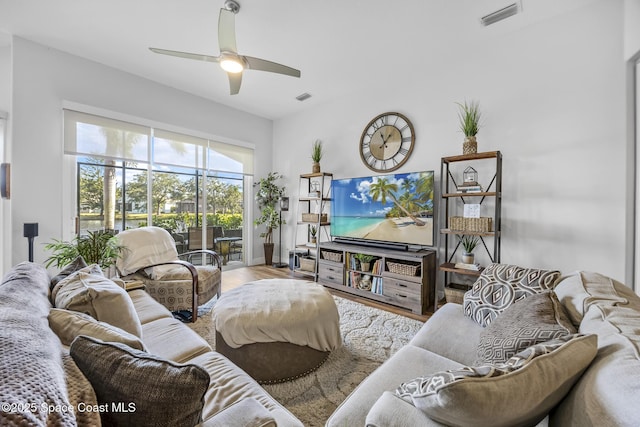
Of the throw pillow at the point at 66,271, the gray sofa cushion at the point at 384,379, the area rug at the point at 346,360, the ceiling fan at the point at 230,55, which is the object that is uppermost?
the ceiling fan at the point at 230,55

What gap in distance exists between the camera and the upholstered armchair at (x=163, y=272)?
262 cm

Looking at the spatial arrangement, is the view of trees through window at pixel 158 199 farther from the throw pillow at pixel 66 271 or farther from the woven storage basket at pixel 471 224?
the woven storage basket at pixel 471 224

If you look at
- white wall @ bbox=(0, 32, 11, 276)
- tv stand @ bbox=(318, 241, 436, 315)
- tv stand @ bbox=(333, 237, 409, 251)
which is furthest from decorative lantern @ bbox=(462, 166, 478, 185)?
white wall @ bbox=(0, 32, 11, 276)

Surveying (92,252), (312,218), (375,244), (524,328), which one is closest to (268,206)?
(312,218)

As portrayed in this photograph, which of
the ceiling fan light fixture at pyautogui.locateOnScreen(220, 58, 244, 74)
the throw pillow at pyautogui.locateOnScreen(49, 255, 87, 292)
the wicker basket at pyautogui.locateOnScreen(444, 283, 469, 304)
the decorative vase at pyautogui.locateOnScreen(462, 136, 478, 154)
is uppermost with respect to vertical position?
the ceiling fan light fixture at pyautogui.locateOnScreen(220, 58, 244, 74)

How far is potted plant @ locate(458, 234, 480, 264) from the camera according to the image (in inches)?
114

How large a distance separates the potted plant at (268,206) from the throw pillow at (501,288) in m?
3.86

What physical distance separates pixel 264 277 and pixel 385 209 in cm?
229

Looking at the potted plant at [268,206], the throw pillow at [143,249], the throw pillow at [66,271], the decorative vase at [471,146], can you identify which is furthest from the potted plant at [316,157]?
the throw pillow at [66,271]

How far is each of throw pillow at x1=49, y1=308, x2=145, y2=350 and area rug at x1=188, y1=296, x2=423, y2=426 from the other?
1052 mm

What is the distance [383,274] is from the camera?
3244 millimetres

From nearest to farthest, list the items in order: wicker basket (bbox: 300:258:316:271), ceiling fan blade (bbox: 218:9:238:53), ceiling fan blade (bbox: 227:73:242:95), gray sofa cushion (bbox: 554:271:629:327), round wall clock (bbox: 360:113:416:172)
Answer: gray sofa cushion (bbox: 554:271:629:327), ceiling fan blade (bbox: 218:9:238:53), ceiling fan blade (bbox: 227:73:242:95), round wall clock (bbox: 360:113:416:172), wicker basket (bbox: 300:258:316:271)

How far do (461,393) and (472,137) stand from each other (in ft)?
9.33

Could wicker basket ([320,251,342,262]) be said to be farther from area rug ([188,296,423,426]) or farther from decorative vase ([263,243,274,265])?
decorative vase ([263,243,274,265])
